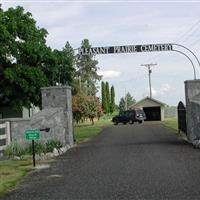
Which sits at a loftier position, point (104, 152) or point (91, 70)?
point (91, 70)

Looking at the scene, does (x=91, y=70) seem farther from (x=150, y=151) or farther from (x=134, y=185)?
(x=134, y=185)

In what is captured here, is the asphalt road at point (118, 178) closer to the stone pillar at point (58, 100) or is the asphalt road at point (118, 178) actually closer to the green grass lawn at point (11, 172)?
the green grass lawn at point (11, 172)

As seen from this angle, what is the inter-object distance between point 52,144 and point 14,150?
5.98 feet

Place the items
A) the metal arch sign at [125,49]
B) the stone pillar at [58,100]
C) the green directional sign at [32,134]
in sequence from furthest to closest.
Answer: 1. the metal arch sign at [125,49]
2. the stone pillar at [58,100]
3. the green directional sign at [32,134]

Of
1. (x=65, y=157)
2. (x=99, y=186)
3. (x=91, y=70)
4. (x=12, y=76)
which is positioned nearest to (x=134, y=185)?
(x=99, y=186)

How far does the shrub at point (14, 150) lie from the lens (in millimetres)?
18969

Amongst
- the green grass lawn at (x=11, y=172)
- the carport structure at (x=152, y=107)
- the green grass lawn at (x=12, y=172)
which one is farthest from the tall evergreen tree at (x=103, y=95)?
the green grass lawn at (x=11, y=172)

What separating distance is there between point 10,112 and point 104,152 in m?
26.2

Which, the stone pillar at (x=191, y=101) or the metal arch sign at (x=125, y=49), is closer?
the stone pillar at (x=191, y=101)

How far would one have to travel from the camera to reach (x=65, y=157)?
741 inches

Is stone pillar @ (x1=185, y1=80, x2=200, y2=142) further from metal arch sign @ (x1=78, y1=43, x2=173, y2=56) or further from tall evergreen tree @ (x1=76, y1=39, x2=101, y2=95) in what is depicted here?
tall evergreen tree @ (x1=76, y1=39, x2=101, y2=95)

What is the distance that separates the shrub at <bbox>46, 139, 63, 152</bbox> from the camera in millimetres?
20000

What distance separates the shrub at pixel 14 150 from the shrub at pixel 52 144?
1.05 m

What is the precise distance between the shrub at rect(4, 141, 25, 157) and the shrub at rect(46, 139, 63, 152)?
41.3 inches
